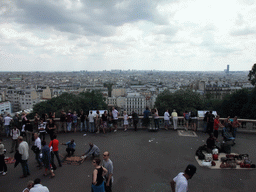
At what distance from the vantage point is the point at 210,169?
25.6 ft

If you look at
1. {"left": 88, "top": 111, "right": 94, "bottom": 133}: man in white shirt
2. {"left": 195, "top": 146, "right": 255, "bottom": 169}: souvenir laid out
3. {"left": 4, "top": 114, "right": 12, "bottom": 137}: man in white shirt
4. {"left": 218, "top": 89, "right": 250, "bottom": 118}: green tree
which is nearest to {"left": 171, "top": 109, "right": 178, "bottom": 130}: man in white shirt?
{"left": 195, "top": 146, "right": 255, "bottom": 169}: souvenir laid out

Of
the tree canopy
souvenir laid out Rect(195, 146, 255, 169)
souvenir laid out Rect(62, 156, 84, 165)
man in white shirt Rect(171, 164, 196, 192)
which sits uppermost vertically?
man in white shirt Rect(171, 164, 196, 192)

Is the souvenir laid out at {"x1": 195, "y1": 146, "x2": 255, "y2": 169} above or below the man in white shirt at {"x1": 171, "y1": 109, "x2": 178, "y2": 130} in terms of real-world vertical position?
below

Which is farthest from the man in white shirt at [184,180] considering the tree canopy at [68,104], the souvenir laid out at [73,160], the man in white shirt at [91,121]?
the tree canopy at [68,104]

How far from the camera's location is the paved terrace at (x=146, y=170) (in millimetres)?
6734

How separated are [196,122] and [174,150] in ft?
13.1

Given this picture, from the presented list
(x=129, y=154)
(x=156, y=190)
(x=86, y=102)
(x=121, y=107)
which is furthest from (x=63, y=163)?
(x=121, y=107)

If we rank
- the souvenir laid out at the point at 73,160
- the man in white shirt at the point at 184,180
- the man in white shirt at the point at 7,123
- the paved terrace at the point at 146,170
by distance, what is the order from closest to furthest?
the man in white shirt at the point at 184,180
the paved terrace at the point at 146,170
the souvenir laid out at the point at 73,160
the man in white shirt at the point at 7,123

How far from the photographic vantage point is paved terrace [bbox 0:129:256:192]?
6734 millimetres

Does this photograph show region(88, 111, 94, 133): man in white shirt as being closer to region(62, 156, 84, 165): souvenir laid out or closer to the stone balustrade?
the stone balustrade

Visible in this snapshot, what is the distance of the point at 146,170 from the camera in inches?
306

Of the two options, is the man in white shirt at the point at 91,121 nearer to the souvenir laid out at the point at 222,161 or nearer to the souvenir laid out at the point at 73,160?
the souvenir laid out at the point at 73,160

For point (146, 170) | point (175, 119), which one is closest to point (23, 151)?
point (146, 170)

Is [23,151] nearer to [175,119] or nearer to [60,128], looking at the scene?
[60,128]
